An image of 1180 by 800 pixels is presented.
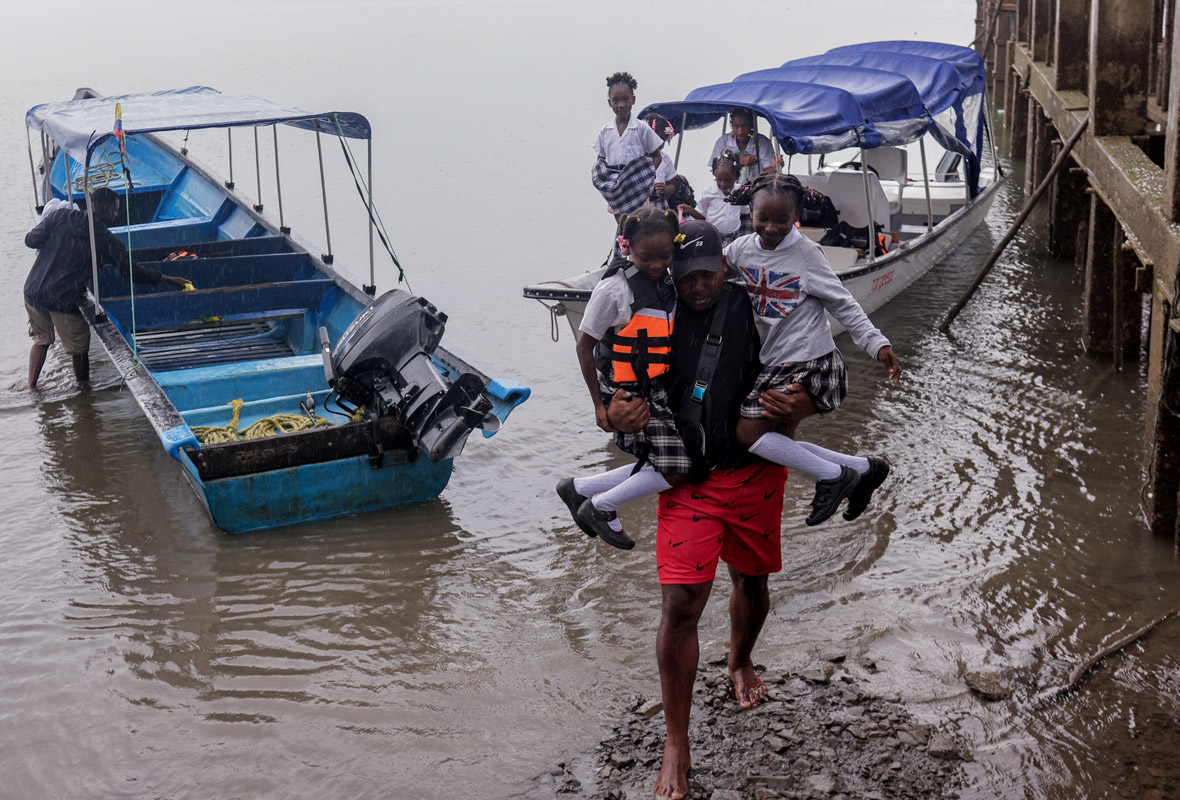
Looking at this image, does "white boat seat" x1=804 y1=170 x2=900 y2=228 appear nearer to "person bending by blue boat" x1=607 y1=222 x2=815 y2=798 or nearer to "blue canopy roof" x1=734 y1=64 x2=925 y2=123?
"blue canopy roof" x1=734 y1=64 x2=925 y2=123

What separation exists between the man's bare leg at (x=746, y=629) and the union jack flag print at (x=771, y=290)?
98 centimetres

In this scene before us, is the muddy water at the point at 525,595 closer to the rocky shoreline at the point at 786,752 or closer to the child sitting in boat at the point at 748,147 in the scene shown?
the rocky shoreline at the point at 786,752

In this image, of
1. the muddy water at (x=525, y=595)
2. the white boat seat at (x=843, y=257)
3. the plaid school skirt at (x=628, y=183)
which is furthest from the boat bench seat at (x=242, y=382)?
the white boat seat at (x=843, y=257)

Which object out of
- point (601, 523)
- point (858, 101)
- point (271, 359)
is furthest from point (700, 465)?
point (858, 101)

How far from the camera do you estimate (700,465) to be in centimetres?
356

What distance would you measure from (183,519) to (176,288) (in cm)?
284

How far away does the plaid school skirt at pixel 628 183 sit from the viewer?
863cm

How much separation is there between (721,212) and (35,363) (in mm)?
5624

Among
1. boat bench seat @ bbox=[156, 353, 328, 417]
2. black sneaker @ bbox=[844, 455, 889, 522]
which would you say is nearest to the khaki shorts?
boat bench seat @ bbox=[156, 353, 328, 417]

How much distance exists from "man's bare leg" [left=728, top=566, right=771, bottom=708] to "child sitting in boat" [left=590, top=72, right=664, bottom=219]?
5.09 meters

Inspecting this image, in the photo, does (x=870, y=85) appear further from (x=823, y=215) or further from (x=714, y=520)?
(x=714, y=520)

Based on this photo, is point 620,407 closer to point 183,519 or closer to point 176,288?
point 183,519

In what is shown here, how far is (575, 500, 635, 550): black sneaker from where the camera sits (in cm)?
380

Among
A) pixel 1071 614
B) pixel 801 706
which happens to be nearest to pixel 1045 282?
pixel 1071 614
